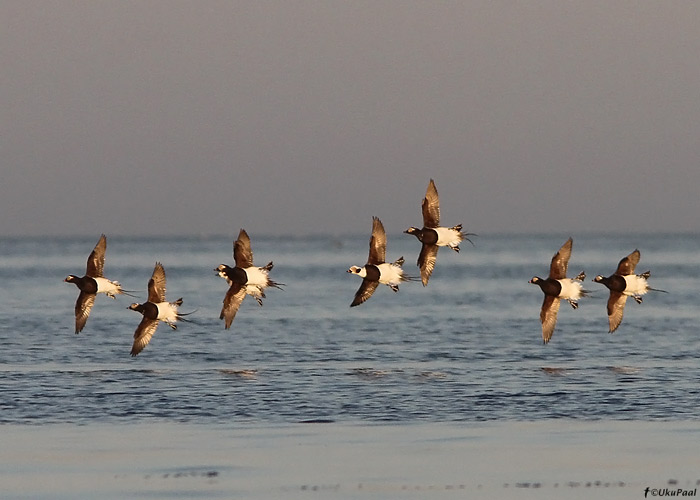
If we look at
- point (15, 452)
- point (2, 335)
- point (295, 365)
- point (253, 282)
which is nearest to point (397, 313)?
point (2, 335)

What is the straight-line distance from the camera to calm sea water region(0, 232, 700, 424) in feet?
102

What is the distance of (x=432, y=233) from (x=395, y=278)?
3.77ft

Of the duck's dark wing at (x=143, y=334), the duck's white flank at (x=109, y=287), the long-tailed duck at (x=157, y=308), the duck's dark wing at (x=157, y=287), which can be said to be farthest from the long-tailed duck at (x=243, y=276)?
the duck's dark wing at (x=143, y=334)

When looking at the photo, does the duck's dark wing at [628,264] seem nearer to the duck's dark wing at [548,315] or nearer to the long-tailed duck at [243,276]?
the duck's dark wing at [548,315]

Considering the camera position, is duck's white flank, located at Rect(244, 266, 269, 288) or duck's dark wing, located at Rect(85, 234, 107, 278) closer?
duck's white flank, located at Rect(244, 266, 269, 288)

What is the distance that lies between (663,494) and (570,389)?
12907 millimetres

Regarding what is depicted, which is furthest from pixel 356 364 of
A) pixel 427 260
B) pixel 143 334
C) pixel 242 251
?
pixel 427 260

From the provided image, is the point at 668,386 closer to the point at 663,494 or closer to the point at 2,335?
the point at 663,494

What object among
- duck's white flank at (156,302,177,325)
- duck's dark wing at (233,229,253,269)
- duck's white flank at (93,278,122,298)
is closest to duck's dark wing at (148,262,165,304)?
duck's white flank at (156,302,177,325)

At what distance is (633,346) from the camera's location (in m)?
47.4

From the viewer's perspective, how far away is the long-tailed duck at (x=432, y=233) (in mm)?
27953

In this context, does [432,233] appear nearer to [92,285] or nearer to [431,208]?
[431,208]

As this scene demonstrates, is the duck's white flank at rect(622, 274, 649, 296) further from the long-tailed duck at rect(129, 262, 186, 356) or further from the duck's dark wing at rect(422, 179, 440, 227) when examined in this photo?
the long-tailed duck at rect(129, 262, 186, 356)

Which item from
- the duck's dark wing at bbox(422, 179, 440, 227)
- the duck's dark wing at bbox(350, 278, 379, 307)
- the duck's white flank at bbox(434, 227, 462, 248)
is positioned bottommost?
the duck's dark wing at bbox(350, 278, 379, 307)
